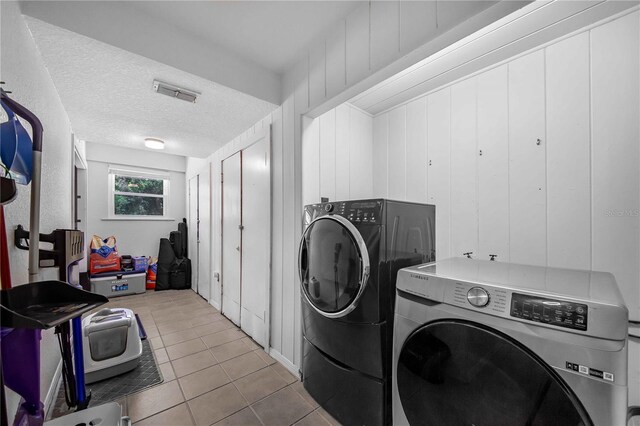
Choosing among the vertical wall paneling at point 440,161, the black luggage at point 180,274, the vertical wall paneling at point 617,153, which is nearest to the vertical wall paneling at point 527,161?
the vertical wall paneling at point 617,153

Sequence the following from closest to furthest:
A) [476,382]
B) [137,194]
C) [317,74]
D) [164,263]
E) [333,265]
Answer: [476,382] < [333,265] < [317,74] < [164,263] < [137,194]

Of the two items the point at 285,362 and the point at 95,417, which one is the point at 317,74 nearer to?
the point at 285,362

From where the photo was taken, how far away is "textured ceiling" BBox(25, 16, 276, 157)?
147 centimetres

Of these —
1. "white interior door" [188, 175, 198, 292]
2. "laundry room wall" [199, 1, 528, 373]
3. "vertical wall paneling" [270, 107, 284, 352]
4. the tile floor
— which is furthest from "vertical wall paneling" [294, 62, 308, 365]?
"white interior door" [188, 175, 198, 292]

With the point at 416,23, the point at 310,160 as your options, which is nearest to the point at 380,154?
the point at 310,160

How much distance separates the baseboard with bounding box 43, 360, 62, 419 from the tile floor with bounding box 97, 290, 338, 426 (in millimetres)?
384

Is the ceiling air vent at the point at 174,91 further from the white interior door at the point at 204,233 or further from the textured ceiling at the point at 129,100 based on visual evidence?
the white interior door at the point at 204,233

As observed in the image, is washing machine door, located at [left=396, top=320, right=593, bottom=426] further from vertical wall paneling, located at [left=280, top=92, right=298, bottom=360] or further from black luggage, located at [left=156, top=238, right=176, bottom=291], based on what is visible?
black luggage, located at [left=156, top=238, right=176, bottom=291]

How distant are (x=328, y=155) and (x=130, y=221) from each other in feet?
14.5

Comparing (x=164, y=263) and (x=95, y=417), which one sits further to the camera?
(x=164, y=263)

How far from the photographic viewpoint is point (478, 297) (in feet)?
2.72

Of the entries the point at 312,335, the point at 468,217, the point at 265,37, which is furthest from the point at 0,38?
A: the point at 468,217

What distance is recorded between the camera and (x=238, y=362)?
7.11ft

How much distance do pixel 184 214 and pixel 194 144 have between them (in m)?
2.45
